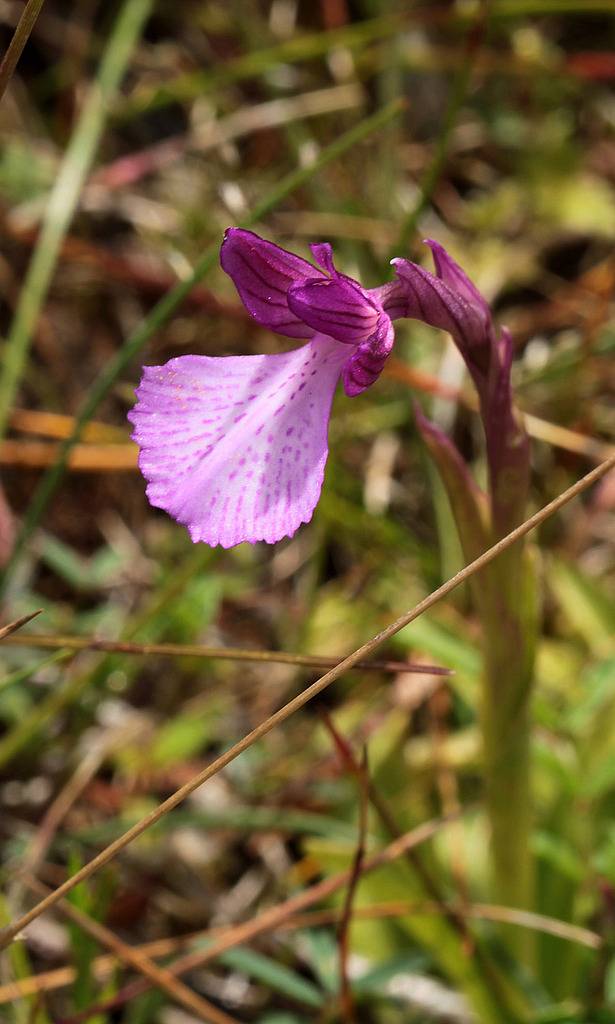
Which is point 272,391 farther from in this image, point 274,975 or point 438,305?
point 274,975

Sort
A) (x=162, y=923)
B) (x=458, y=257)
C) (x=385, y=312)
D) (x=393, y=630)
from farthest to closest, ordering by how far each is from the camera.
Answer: (x=458, y=257), (x=162, y=923), (x=393, y=630), (x=385, y=312)

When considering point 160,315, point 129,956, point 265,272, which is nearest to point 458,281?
point 265,272

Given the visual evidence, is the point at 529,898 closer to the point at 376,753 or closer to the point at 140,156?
the point at 376,753

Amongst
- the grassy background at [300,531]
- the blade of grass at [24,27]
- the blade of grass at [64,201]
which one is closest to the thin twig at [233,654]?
the grassy background at [300,531]

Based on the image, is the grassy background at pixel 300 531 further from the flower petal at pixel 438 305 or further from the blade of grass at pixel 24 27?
the flower petal at pixel 438 305

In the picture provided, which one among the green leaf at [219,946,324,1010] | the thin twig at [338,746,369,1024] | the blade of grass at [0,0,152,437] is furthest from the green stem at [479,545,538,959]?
the blade of grass at [0,0,152,437]

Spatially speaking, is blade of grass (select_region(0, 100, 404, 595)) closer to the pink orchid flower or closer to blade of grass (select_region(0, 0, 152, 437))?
blade of grass (select_region(0, 0, 152, 437))

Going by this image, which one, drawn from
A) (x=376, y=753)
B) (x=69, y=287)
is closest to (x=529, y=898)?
(x=376, y=753)
